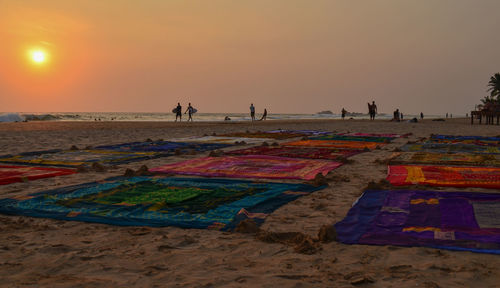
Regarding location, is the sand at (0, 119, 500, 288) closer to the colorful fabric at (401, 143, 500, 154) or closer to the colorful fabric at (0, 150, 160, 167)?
the colorful fabric at (0, 150, 160, 167)

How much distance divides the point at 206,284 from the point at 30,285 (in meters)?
1.07

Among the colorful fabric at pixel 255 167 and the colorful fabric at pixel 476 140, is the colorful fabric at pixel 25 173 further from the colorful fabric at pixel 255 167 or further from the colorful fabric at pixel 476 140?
the colorful fabric at pixel 476 140

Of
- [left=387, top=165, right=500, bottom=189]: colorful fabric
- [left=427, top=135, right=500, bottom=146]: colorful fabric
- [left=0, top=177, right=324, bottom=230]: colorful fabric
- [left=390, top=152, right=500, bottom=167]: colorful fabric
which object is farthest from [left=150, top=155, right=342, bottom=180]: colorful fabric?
[left=427, top=135, right=500, bottom=146]: colorful fabric

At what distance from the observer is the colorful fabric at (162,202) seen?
3977 mm

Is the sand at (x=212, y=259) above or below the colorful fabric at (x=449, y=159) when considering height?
below

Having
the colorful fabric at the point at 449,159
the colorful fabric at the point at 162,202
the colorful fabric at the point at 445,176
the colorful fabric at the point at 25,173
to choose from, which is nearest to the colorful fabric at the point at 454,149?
the colorful fabric at the point at 449,159

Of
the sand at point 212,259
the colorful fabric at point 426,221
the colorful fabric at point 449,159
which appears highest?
the colorful fabric at point 449,159

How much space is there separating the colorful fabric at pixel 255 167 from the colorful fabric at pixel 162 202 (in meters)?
0.80

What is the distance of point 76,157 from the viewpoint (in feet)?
28.6

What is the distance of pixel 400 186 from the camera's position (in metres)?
5.45

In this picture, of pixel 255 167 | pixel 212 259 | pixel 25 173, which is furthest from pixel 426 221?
pixel 25 173

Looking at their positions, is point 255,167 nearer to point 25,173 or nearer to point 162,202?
point 162,202

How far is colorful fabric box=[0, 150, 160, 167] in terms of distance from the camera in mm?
7902

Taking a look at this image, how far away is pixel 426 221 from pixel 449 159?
5.12 metres
